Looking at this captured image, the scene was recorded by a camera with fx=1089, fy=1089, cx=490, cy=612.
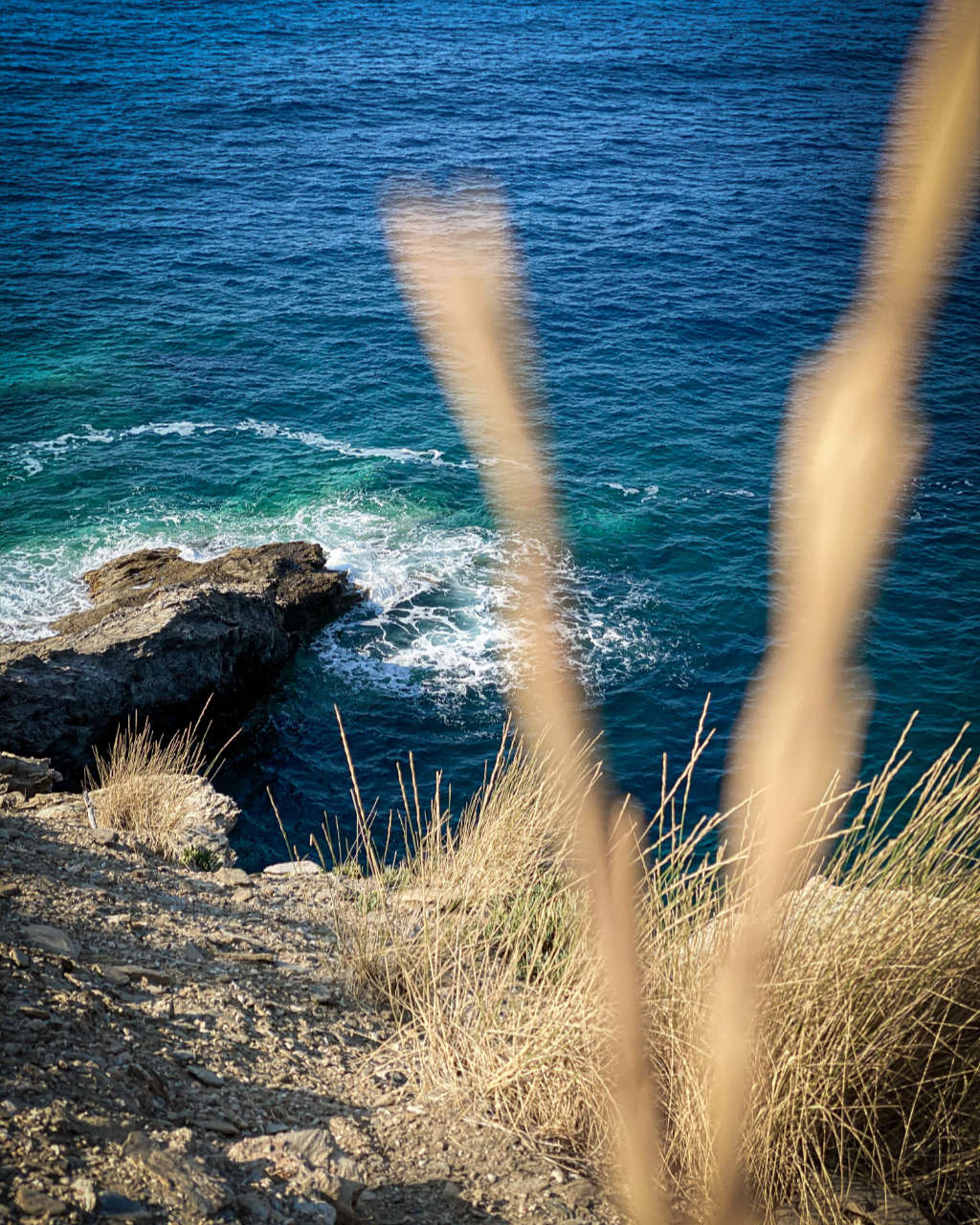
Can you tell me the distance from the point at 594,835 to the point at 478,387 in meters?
27.2

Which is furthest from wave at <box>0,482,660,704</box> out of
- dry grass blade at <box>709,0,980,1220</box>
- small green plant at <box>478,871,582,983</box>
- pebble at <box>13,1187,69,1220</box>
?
pebble at <box>13,1187,69,1220</box>

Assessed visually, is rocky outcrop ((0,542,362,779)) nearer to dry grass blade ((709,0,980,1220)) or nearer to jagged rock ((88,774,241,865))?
jagged rock ((88,774,241,865))

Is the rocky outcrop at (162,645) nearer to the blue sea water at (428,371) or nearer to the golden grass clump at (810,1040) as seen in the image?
the blue sea water at (428,371)

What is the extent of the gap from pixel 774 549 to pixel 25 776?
18.7 metres

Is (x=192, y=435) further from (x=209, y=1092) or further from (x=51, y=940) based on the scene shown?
(x=209, y=1092)

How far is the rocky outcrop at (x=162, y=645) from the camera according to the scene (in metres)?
17.1

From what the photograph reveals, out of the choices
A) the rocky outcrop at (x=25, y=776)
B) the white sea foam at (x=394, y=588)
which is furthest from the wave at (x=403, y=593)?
the rocky outcrop at (x=25, y=776)

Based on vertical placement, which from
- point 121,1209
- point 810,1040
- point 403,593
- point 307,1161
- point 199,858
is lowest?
point 403,593

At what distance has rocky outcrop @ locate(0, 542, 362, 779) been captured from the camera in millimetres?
17094

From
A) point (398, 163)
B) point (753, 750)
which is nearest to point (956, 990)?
point (753, 750)

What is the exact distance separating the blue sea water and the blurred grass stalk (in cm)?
72

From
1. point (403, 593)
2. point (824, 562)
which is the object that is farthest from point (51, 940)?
point (824, 562)

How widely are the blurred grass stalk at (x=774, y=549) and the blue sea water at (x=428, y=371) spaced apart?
2.35 ft

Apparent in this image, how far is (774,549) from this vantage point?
26.3m
